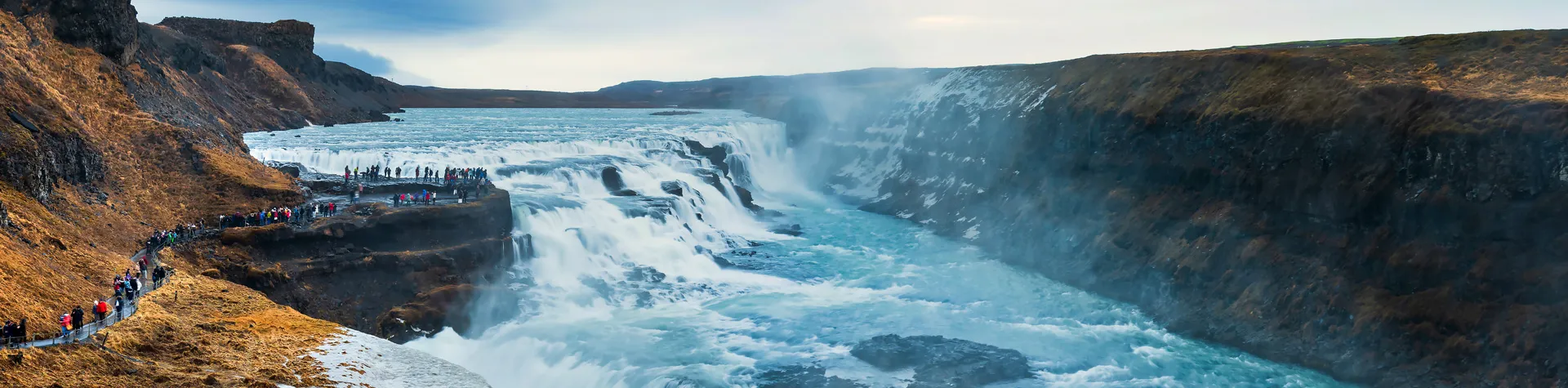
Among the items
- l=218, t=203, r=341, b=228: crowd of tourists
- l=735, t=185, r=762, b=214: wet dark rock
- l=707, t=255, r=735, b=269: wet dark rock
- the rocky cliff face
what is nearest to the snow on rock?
l=218, t=203, r=341, b=228: crowd of tourists

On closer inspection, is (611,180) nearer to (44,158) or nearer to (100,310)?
(44,158)

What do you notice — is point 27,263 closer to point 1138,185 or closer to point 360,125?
point 1138,185

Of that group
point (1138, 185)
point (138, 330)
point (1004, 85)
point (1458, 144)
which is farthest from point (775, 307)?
point (1004, 85)

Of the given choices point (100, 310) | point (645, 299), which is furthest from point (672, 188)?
point (100, 310)

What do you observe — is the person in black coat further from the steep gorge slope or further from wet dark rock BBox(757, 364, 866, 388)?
wet dark rock BBox(757, 364, 866, 388)

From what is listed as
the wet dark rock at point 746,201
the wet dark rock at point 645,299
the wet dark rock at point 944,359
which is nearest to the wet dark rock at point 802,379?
the wet dark rock at point 944,359

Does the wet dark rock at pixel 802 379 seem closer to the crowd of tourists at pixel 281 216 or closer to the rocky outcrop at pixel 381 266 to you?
the rocky outcrop at pixel 381 266
